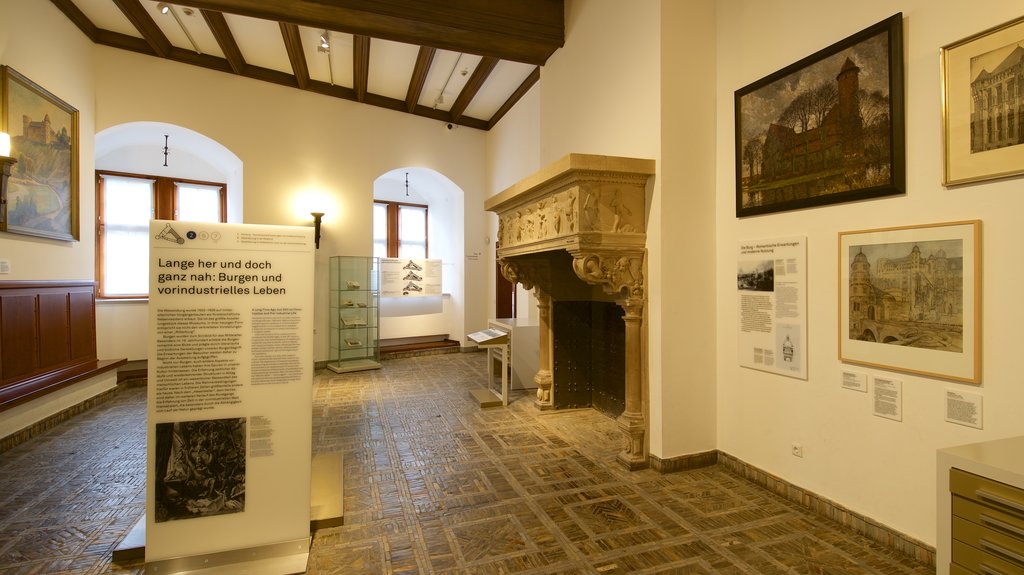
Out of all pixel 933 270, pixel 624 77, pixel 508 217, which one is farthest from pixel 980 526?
pixel 508 217

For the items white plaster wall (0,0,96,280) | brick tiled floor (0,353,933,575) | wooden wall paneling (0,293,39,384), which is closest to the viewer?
brick tiled floor (0,353,933,575)

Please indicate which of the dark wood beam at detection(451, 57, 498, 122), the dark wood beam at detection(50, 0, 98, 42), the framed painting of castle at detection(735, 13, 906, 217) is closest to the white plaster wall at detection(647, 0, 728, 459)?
the framed painting of castle at detection(735, 13, 906, 217)

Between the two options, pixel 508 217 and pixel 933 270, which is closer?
pixel 933 270

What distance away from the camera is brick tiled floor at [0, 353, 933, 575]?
2.52 metres

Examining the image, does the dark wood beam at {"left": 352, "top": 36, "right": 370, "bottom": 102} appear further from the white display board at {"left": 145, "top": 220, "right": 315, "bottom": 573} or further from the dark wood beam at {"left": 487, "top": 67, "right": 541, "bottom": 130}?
the white display board at {"left": 145, "top": 220, "right": 315, "bottom": 573}

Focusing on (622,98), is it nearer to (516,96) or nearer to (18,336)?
(516,96)

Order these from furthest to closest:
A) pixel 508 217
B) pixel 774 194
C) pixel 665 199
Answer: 1. pixel 508 217
2. pixel 665 199
3. pixel 774 194

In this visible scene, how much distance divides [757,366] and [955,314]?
1.28 m

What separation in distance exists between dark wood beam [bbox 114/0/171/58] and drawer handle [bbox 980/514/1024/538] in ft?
27.8

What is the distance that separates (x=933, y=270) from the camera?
2410 millimetres

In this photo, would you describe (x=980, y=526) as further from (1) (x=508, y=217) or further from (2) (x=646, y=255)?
(1) (x=508, y=217)

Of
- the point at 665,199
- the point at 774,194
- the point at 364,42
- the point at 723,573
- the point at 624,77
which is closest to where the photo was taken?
the point at 723,573

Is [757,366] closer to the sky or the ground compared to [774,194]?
closer to the ground

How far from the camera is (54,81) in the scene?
536cm
